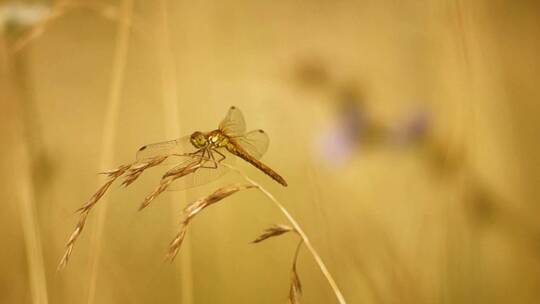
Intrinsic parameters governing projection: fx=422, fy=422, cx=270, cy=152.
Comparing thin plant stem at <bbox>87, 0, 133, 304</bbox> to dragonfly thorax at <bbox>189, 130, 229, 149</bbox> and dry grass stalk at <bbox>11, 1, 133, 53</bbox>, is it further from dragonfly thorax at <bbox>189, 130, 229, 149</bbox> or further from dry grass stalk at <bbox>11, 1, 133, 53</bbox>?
dragonfly thorax at <bbox>189, 130, 229, 149</bbox>

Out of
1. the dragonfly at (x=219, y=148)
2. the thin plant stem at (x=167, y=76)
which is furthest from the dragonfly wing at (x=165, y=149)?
the thin plant stem at (x=167, y=76)

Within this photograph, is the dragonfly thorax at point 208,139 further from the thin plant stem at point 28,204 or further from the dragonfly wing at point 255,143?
the thin plant stem at point 28,204

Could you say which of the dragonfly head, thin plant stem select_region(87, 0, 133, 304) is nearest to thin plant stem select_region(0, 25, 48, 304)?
thin plant stem select_region(87, 0, 133, 304)

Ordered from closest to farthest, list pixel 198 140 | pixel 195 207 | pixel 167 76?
pixel 195 207 < pixel 198 140 < pixel 167 76

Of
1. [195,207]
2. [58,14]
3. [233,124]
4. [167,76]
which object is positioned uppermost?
[58,14]

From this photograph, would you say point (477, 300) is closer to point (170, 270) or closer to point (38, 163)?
point (170, 270)

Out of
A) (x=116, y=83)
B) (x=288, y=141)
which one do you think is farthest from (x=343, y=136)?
(x=116, y=83)

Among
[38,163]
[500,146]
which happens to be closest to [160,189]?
[38,163]

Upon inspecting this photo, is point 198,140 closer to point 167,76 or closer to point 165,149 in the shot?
point 165,149
